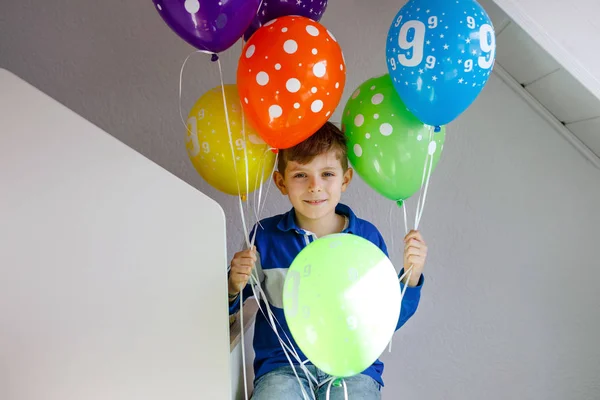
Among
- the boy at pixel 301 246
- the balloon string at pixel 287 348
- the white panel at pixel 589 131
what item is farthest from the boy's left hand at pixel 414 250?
the white panel at pixel 589 131

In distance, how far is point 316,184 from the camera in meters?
1.32

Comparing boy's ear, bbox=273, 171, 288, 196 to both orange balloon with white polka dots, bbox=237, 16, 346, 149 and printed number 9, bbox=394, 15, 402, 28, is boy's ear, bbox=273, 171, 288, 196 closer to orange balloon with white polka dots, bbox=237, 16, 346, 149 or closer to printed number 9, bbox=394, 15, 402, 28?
orange balloon with white polka dots, bbox=237, 16, 346, 149

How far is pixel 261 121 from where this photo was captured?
113cm

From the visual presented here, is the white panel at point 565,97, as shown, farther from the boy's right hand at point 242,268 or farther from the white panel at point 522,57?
the boy's right hand at point 242,268

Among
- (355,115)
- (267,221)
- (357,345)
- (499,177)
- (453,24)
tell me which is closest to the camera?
(357,345)

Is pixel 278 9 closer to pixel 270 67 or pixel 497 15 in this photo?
pixel 270 67

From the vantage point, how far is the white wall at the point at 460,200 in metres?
1.79

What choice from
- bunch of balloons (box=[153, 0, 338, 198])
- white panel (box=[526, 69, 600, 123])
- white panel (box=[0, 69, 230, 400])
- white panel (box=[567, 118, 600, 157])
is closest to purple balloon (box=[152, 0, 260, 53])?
bunch of balloons (box=[153, 0, 338, 198])

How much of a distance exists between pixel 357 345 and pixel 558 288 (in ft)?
3.58

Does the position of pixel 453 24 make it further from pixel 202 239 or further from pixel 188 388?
pixel 188 388

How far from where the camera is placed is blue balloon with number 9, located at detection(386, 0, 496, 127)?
1086 millimetres

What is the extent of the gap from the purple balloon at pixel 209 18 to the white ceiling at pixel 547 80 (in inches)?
22.8

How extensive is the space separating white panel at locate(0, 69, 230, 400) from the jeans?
170 mm

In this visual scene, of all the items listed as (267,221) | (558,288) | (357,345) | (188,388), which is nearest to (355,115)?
(267,221)
